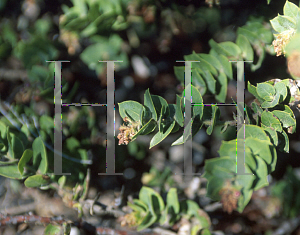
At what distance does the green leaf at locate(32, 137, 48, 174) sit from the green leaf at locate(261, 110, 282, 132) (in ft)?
1.15

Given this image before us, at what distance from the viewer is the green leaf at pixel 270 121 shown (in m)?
0.36

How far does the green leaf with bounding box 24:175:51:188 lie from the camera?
454 millimetres

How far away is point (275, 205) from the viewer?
589mm

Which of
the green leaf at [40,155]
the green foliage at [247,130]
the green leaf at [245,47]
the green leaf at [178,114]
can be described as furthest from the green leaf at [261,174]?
the green leaf at [40,155]

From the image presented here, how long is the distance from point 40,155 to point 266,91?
38 cm

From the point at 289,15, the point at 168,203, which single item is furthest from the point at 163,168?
the point at 289,15

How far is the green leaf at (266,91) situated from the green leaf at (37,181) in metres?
0.38

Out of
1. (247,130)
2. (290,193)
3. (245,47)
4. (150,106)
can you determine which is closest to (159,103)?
(150,106)

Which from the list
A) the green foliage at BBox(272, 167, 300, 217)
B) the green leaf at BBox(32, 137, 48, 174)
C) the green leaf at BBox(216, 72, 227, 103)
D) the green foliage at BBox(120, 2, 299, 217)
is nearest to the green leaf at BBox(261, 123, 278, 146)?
the green foliage at BBox(120, 2, 299, 217)

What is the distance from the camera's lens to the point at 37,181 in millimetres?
467

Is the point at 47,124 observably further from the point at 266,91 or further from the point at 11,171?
the point at 266,91

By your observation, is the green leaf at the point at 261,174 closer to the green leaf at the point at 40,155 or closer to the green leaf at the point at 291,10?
the green leaf at the point at 291,10

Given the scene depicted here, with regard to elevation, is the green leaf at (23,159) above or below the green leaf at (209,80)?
below

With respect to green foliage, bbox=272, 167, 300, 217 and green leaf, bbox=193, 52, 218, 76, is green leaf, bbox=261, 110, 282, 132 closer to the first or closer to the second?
green leaf, bbox=193, 52, 218, 76
